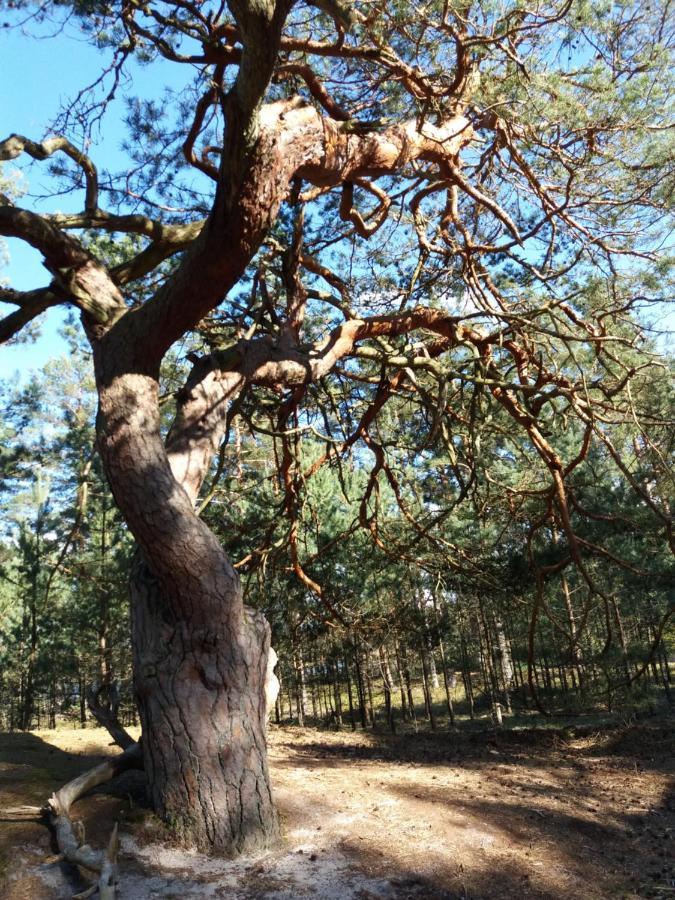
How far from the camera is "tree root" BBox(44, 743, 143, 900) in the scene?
268cm

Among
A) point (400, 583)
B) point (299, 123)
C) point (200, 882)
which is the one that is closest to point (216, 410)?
point (299, 123)

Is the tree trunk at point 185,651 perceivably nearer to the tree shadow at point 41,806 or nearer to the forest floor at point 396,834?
the forest floor at point 396,834

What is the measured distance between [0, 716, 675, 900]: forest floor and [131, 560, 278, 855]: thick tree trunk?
135mm

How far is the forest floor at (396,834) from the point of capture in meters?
3.05

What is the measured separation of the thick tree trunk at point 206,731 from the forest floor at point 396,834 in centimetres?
14

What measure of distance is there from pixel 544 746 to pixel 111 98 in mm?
8025

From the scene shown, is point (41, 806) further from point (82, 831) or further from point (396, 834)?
point (396, 834)

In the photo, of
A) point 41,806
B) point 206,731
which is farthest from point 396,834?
point 41,806

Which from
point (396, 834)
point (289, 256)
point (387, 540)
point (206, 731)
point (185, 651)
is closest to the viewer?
point (206, 731)

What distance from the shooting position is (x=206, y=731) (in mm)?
3418

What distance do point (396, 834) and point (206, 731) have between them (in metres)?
1.30

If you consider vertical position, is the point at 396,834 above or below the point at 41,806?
below

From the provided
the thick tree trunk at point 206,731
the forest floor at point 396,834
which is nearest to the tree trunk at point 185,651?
the thick tree trunk at point 206,731

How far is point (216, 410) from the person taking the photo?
4.42 m
